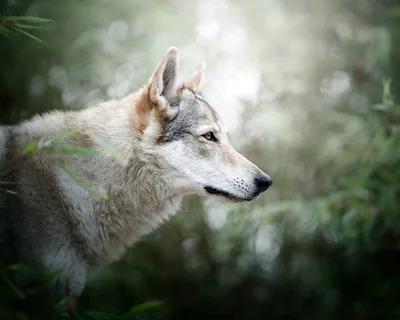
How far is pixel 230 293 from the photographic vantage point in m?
6.27

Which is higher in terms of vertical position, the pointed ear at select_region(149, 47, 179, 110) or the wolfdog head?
the pointed ear at select_region(149, 47, 179, 110)

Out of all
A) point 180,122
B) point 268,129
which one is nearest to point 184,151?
point 180,122

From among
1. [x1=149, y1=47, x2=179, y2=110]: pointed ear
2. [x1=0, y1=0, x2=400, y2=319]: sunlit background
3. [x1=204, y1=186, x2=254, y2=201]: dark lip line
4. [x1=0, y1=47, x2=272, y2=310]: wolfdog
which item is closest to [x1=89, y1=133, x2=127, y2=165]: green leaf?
[x1=0, y1=47, x2=272, y2=310]: wolfdog

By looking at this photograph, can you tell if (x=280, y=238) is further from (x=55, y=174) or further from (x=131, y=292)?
(x=55, y=174)

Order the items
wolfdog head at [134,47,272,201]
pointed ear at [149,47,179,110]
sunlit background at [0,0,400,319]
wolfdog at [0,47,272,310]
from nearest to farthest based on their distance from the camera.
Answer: wolfdog at [0,47,272,310]
pointed ear at [149,47,179,110]
wolfdog head at [134,47,272,201]
sunlit background at [0,0,400,319]

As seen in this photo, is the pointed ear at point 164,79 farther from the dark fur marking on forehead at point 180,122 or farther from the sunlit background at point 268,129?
the sunlit background at point 268,129

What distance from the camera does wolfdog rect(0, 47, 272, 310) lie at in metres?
2.88

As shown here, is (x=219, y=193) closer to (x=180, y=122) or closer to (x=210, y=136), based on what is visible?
(x=210, y=136)

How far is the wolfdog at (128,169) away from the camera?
288cm

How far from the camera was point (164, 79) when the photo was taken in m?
3.22

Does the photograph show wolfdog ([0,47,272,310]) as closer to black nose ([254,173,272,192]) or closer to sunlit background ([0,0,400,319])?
black nose ([254,173,272,192])

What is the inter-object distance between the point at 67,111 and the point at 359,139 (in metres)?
3.24

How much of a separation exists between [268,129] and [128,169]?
289cm

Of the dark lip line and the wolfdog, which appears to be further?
the dark lip line
